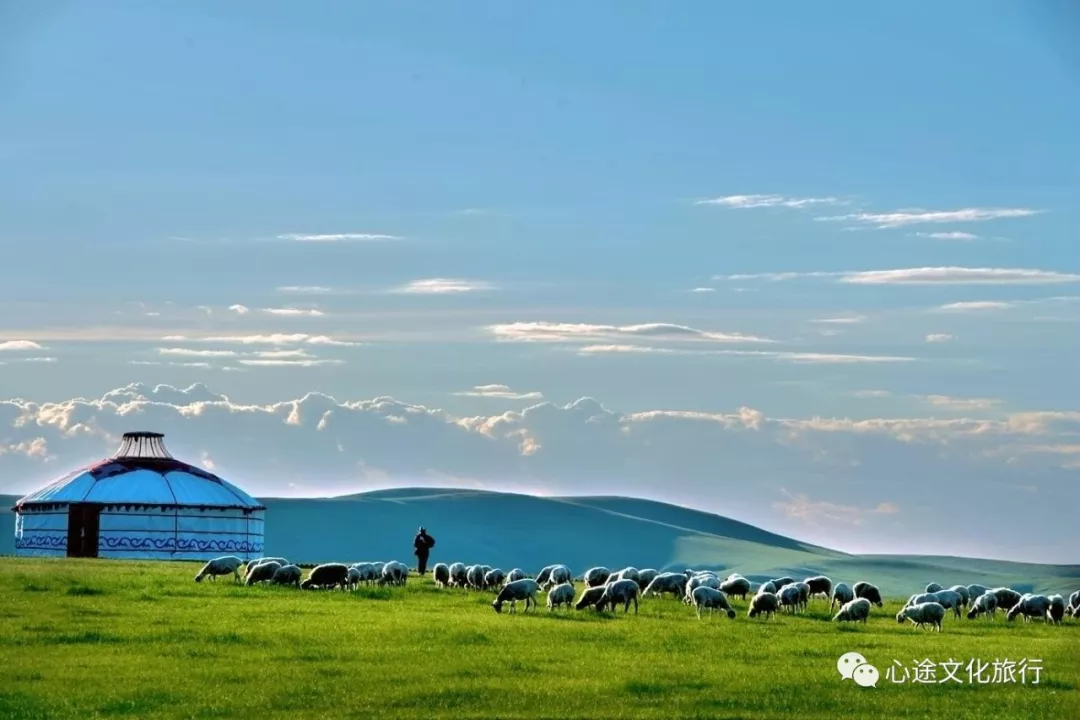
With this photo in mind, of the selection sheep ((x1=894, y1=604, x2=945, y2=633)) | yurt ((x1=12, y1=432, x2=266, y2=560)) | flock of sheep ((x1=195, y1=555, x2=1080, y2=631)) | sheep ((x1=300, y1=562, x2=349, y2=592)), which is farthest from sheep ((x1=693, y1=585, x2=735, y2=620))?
yurt ((x1=12, y1=432, x2=266, y2=560))

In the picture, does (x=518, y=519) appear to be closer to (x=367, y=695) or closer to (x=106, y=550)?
(x=106, y=550)

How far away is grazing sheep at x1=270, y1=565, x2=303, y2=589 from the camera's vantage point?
37438 mm

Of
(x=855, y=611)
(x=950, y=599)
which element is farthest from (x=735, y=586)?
(x=855, y=611)

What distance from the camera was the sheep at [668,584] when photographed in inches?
1449

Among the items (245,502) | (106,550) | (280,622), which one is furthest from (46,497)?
(280,622)

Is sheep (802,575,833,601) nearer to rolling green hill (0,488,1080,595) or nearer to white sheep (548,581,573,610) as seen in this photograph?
white sheep (548,581,573,610)

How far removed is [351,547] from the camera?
Answer: 16438cm

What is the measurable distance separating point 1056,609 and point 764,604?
780 cm

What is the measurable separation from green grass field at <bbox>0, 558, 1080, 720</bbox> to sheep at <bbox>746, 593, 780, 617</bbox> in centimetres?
39

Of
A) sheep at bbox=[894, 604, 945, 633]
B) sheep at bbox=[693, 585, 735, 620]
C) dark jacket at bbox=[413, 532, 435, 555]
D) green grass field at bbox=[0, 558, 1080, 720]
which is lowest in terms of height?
green grass field at bbox=[0, 558, 1080, 720]

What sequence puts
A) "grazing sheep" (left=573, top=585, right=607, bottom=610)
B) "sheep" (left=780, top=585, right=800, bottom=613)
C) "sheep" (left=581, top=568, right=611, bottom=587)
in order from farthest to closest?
"sheep" (left=581, top=568, right=611, bottom=587) < "sheep" (left=780, top=585, right=800, bottom=613) < "grazing sheep" (left=573, top=585, right=607, bottom=610)

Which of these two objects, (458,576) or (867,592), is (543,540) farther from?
(867,592)

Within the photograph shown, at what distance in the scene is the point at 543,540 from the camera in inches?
6895

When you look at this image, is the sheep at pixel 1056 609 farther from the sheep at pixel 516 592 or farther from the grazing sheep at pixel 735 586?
the sheep at pixel 516 592
